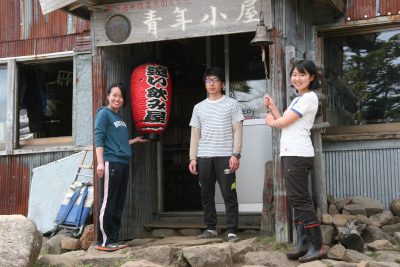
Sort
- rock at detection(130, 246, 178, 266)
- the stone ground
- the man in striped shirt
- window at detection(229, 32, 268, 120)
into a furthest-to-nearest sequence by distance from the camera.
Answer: window at detection(229, 32, 268, 120) < the man in striped shirt < rock at detection(130, 246, 178, 266) < the stone ground

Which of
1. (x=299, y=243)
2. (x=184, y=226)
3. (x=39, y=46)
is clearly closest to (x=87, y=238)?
(x=184, y=226)

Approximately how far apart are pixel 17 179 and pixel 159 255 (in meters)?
4.34

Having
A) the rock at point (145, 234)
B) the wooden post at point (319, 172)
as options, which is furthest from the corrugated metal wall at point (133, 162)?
the wooden post at point (319, 172)

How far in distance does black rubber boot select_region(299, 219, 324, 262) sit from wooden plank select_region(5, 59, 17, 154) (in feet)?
19.3

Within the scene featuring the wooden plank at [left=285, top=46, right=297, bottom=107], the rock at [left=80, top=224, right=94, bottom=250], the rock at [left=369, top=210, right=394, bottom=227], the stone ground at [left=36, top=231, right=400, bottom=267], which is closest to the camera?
the stone ground at [left=36, top=231, right=400, bottom=267]

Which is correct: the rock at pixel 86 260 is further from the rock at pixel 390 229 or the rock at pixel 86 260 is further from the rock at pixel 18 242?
the rock at pixel 390 229

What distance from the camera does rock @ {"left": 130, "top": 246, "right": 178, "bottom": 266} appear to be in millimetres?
5246

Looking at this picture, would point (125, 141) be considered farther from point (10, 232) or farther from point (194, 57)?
point (194, 57)

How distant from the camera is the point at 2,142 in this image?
28.8 feet

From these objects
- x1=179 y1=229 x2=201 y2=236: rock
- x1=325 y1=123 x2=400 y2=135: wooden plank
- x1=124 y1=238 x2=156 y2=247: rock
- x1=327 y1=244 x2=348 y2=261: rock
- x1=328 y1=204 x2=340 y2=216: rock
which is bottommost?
x1=124 y1=238 x2=156 y2=247: rock

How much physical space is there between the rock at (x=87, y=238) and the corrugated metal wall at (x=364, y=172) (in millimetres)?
3514

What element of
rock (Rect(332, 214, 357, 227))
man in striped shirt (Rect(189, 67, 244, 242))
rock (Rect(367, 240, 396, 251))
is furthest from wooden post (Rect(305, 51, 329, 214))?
man in striped shirt (Rect(189, 67, 244, 242))

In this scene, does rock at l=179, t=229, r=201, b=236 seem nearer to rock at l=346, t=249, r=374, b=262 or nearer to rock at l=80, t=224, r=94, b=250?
rock at l=80, t=224, r=94, b=250

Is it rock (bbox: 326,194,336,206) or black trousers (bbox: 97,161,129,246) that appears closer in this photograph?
black trousers (bbox: 97,161,129,246)
